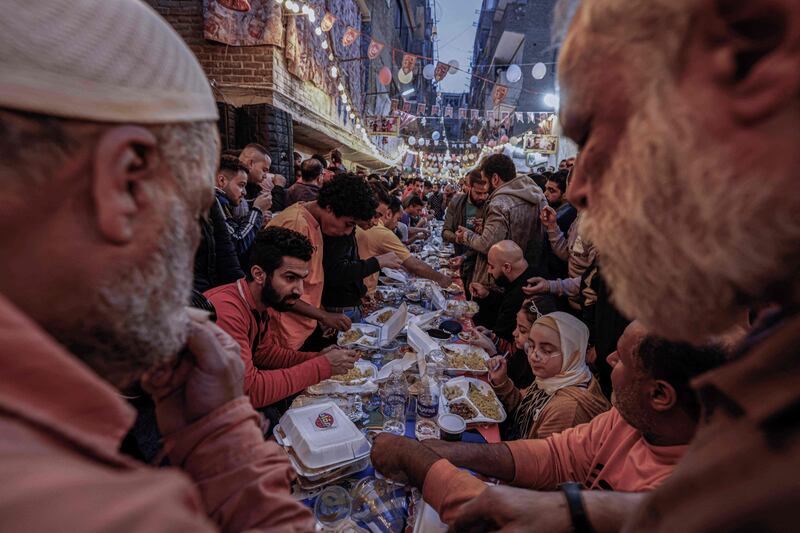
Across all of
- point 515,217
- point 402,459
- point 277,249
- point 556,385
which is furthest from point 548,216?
point 402,459

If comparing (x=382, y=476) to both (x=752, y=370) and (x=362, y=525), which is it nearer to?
(x=362, y=525)

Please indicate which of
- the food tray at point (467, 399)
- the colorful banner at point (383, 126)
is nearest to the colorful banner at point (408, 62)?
the colorful banner at point (383, 126)

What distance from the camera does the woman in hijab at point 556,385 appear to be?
2162 millimetres

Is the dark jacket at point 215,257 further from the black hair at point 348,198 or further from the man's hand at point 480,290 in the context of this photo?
the man's hand at point 480,290

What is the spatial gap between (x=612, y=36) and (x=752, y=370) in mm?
566

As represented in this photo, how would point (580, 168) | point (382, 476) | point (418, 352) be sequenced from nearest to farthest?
point (580, 168) → point (382, 476) → point (418, 352)

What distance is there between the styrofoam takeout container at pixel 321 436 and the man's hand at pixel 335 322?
3.90ft

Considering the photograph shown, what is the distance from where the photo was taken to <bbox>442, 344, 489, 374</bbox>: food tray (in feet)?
9.62

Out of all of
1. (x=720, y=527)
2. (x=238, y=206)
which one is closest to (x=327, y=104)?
(x=238, y=206)

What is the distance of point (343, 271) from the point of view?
3.75 m

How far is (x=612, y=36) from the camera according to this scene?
61 cm

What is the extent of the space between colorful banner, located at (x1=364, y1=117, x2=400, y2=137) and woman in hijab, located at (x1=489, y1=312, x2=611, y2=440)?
19360 millimetres

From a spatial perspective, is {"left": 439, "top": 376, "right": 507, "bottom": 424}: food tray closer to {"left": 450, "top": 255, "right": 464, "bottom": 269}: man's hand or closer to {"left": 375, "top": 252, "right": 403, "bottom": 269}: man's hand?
{"left": 375, "top": 252, "right": 403, "bottom": 269}: man's hand

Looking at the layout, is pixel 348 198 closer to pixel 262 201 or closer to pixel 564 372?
pixel 262 201
